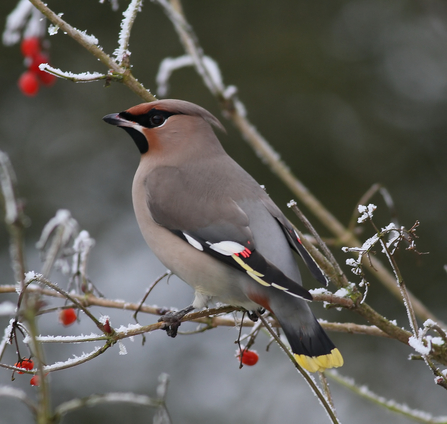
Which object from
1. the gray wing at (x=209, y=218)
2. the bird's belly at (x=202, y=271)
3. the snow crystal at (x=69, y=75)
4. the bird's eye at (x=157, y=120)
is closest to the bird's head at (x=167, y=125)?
the bird's eye at (x=157, y=120)

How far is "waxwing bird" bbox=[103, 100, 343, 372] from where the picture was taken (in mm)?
2424

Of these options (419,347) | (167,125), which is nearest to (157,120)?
(167,125)

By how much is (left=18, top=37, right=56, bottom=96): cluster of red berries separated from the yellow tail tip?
2.25m

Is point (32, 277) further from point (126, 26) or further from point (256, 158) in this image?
point (256, 158)

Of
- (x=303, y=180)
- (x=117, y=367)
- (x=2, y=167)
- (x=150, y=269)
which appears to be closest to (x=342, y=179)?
(x=303, y=180)

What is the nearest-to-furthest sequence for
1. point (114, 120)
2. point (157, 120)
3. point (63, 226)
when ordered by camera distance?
point (63, 226) < point (114, 120) < point (157, 120)

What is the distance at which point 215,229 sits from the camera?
260 cm

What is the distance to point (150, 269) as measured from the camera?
6.48 metres

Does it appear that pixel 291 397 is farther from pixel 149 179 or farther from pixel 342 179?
pixel 149 179

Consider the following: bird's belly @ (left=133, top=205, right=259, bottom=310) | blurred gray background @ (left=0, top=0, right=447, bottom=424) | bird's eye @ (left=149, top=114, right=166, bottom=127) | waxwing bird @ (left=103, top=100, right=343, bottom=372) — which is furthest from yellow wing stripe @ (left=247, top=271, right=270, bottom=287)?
blurred gray background @ (left=0, top=0, right=447, bottom=424)

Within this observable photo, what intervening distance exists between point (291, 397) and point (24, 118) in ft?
12.6

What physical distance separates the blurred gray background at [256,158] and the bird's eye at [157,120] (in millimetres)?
3131

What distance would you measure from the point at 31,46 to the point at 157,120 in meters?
1.06

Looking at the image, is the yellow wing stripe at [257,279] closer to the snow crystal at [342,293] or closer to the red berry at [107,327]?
the snow crystal at [342,293]
